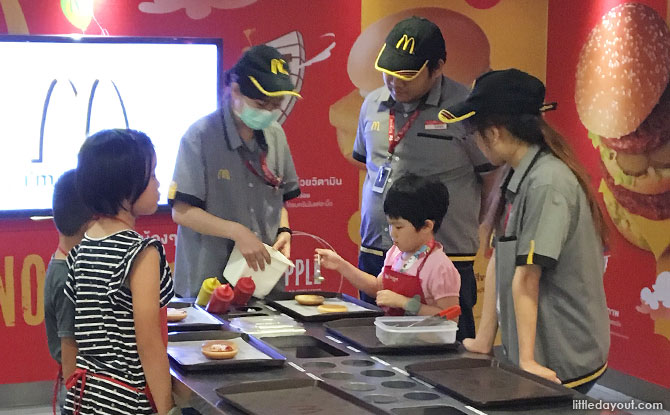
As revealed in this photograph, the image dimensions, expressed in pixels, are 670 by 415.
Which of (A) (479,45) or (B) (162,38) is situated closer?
(B) (162,38)

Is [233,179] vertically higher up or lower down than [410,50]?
lower down

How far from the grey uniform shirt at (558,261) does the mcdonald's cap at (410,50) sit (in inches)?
35.5

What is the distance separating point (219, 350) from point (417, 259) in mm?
805

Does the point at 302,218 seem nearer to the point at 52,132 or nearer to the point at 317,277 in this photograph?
the point at 52,132

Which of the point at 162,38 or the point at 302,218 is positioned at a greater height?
the point at 162,38

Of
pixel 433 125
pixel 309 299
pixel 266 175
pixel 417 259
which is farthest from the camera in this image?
pixel 433 125

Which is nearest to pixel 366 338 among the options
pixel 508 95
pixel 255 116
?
pixel 508 95

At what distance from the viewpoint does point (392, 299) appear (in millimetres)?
2512

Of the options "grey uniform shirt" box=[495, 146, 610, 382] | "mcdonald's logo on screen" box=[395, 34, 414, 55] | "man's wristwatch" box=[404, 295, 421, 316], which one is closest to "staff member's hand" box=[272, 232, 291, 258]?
"man's wristwatch" box=[404, 295, 421, 316]

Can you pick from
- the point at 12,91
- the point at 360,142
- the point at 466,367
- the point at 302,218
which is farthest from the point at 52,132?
the point at 466,367

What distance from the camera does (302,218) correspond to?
4891 millimetres

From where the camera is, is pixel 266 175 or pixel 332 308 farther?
pixel 266 175

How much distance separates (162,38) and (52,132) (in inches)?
29.0

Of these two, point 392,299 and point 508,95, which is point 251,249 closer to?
point 392,299
